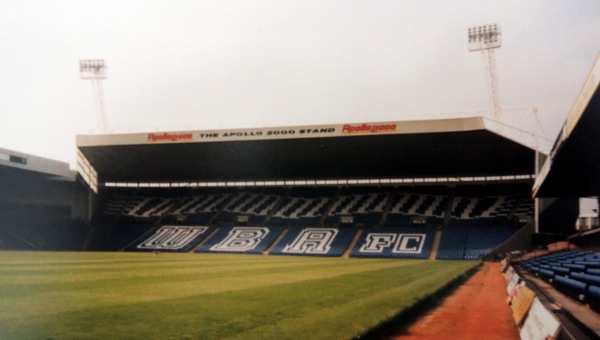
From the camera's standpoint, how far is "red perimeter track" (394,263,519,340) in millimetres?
9883

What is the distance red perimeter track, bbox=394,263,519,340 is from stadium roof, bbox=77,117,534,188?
81.6 feet

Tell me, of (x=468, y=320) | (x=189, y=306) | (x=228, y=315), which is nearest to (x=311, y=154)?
(x=468, y=320)

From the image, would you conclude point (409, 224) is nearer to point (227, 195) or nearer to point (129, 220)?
point (227, 195)

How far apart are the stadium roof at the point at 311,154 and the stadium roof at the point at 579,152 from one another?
1026cm

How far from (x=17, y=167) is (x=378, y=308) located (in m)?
37.9

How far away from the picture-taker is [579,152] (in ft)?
61.7

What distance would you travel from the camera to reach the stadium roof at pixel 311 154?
4103cm

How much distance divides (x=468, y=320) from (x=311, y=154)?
3538cm

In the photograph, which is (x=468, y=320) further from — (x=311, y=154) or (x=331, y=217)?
(x=331, y=217)

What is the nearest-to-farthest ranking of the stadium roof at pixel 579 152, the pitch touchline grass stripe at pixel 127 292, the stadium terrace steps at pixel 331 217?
the pitch touchline grass stripe at pixel 127 292 < the stadium roof at pixel 579 152 < the stadium terrace steps at pixel 331 217

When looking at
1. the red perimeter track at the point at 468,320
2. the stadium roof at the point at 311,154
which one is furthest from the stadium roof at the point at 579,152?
the stadium roof at the point at 311,154

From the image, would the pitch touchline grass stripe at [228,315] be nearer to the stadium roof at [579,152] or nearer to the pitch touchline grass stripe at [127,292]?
the pitch touchline grass stripe at [127,292]

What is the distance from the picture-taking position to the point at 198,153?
4759 centimetres

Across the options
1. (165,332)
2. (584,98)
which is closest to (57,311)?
(165,332)
